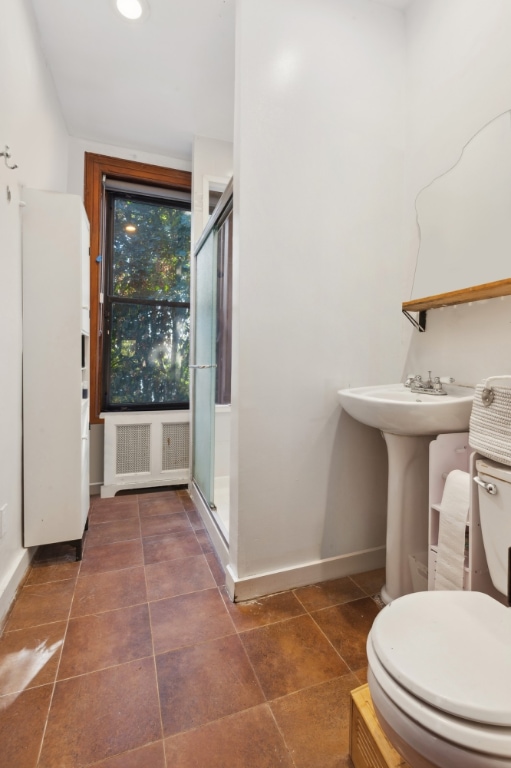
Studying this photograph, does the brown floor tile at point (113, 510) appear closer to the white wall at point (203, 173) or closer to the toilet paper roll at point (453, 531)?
the toilet paper roll at point (453, 531)

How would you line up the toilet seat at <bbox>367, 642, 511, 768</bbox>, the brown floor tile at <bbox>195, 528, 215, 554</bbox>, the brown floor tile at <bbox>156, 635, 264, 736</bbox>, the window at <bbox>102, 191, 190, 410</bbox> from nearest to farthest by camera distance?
the toilet seat at <bbox>367, 642, 511, 768</bbox> → the brown floor tile at <bbox>156, 635, 264, 736</bbox> → the brown floor tile at <bbox>195, 528, 215, 554</bbox> → the window at <bbox>102, 191, 190, 410</bbox>

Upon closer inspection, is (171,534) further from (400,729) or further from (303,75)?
(303,75)

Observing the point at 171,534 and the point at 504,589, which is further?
the point at 171,534

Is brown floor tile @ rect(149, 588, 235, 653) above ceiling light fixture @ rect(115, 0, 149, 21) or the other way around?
the other way around

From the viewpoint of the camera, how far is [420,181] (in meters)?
1.66

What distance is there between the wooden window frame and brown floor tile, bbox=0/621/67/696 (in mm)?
1618

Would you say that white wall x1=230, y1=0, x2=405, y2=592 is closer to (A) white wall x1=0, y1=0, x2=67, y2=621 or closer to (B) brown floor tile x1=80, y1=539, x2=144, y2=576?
(B) brown floor tile x1=80, y1=539, x2=144, y2=576

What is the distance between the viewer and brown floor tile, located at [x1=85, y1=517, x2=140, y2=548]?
2.07m

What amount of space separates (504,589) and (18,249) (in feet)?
7.40

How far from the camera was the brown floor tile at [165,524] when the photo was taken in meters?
2.19

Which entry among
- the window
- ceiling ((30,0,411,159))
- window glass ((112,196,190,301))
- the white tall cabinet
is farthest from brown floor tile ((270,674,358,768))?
ceiling ((30,0,411,159))

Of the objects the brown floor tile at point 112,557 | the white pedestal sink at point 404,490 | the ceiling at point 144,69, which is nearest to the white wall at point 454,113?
the white pedestal sink at point 404,490

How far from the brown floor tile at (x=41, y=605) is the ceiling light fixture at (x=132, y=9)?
2788 millimetres

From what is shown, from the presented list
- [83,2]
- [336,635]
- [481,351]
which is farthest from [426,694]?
[83,2]
